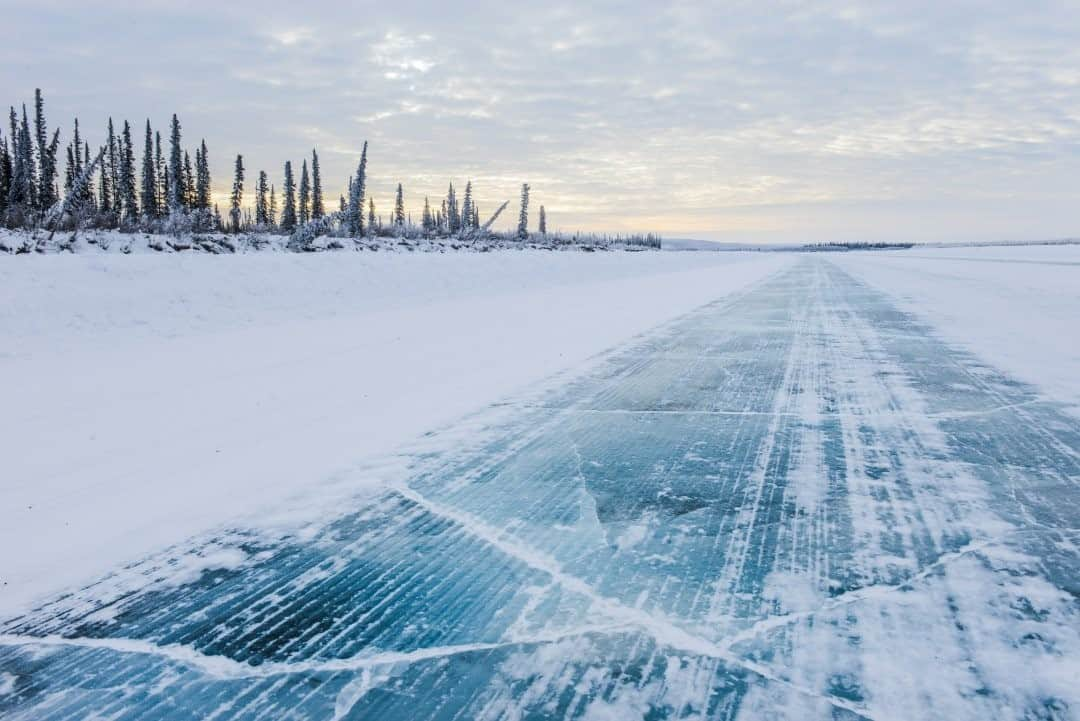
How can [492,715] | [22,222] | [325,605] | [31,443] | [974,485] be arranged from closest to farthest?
[492,715]
[325,605]
[974,485]
[31,443]
[22,222]

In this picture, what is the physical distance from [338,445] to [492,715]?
9.75 ft

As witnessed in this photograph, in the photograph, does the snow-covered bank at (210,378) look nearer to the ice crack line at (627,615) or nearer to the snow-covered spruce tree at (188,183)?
the ice crack line at (627,615)

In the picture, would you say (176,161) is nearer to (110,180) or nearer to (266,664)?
(110,180)

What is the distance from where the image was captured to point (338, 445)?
4.72 m

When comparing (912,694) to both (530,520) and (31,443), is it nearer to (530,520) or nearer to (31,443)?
(530,520)

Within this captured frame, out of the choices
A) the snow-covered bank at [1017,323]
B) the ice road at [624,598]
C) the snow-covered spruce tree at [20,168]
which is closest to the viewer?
the ice road at [624,598]

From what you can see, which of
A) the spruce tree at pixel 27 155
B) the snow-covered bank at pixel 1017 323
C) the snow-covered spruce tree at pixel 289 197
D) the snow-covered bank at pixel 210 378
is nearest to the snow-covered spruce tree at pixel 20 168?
the spruce tree at pixel 27 155

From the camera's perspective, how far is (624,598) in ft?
8.83

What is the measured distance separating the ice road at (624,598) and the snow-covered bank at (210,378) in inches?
21.8

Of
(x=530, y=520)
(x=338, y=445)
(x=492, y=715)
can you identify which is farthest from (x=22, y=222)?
(x=492, y=715)

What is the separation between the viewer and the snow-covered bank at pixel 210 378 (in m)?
3.64

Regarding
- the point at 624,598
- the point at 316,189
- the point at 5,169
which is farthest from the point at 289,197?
the point at 624,598

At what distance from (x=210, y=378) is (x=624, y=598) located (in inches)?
204

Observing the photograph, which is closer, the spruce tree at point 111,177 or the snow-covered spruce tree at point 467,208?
the spruce tree at point 111,177
